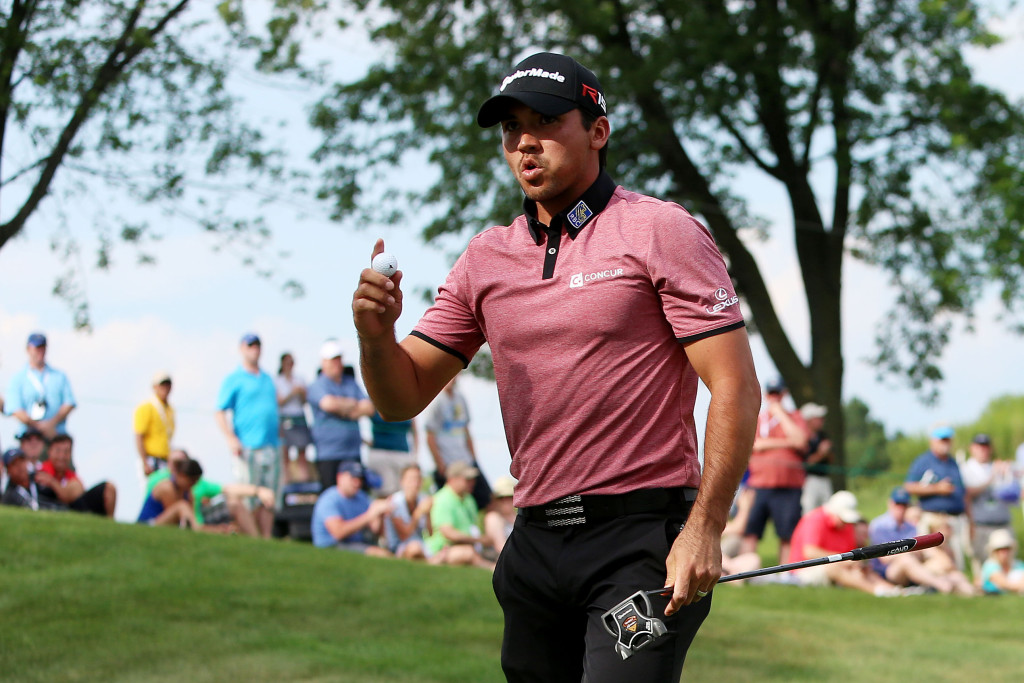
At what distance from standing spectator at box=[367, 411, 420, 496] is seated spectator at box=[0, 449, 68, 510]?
10.4ft

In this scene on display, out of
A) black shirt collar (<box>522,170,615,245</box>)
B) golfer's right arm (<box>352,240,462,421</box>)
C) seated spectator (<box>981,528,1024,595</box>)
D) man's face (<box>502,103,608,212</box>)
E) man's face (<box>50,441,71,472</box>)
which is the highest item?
man's face (<box>502,103,608,212</box>)

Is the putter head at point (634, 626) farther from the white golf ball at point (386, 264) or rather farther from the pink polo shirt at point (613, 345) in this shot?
the white golf ball at point (386, 264)

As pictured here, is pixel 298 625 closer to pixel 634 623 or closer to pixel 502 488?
pixel 502 488

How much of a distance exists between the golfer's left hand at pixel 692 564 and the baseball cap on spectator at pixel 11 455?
9.36 meters

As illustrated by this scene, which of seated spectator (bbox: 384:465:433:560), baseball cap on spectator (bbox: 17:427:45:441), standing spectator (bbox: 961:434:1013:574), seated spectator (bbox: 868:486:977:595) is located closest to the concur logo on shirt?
baseball cap on spectator (bbox: 17:427:45:441)

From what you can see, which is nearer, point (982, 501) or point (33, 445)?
point (33, 445)

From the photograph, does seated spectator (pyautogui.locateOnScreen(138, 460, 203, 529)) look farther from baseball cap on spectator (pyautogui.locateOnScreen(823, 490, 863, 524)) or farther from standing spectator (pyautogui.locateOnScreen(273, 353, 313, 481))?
baseball cap on spectator (pyautogui.locateOnScreen(823, 490, 863, 524))

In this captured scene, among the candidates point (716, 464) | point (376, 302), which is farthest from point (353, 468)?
point (716, 464)

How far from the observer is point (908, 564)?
43.9 ft

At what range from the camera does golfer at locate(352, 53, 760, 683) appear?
2.99 meters

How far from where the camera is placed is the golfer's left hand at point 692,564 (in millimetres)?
2932

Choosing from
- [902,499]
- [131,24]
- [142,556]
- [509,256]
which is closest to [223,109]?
[131,24]

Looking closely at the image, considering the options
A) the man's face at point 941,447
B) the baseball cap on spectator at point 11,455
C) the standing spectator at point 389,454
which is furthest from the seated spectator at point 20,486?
the man's face at point 941,447

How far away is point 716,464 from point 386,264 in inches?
37.6
